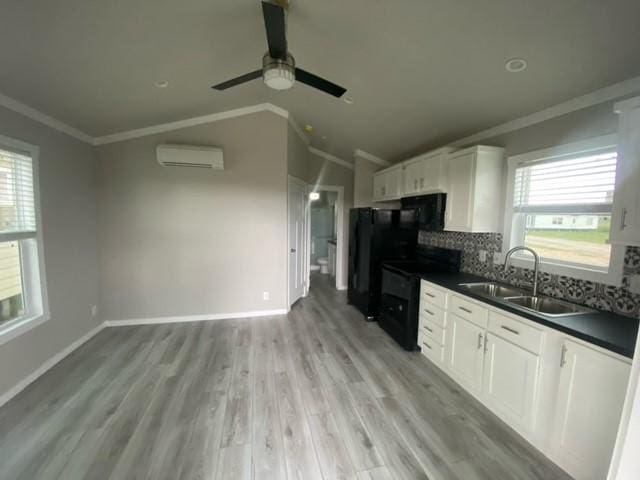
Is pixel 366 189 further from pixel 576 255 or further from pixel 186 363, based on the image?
pixel 186 363


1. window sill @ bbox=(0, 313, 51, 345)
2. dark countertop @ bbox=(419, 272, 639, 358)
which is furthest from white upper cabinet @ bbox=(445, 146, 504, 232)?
window sill @ bbox=(0, 313, 51, 345)

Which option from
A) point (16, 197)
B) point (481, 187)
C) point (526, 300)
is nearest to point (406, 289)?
point (526, 300)

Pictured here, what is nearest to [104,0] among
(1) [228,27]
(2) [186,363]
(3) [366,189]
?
(1) [228,27]

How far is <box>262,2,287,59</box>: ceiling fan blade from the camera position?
127 cm

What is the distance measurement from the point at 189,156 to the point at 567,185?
3.91 metres

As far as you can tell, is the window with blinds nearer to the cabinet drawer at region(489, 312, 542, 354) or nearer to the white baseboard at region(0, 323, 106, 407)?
the white baseboard at region(0, 323, 106, 407)

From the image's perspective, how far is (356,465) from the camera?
5.16ft

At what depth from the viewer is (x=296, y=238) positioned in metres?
4.40

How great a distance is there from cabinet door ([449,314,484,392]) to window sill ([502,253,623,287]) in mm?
763

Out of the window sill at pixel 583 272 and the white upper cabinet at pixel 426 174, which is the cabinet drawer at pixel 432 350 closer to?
the window sill at pixel 583 272

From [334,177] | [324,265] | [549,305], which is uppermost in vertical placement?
[334,177]

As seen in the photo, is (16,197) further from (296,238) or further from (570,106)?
(570,106)

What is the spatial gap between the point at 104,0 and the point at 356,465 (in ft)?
9.98

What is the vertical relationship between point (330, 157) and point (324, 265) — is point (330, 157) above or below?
above
